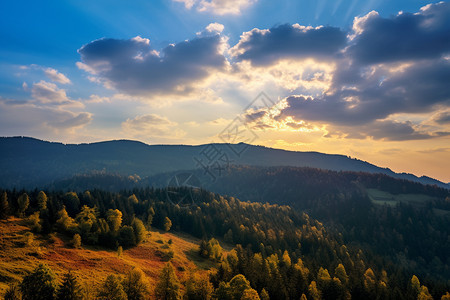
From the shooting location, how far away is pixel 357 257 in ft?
483

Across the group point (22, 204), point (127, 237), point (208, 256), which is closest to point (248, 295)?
point (208, 256)

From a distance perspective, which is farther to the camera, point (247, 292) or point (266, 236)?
point (266, 236)

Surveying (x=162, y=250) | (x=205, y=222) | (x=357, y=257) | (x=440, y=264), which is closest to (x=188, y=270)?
(x=162, y=250)

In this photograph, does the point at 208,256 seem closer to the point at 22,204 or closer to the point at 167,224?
the point at 167,224

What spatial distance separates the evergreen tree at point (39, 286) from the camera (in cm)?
4597

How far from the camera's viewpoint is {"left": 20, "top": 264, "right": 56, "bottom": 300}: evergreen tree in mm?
45969

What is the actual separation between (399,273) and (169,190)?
5729 inches

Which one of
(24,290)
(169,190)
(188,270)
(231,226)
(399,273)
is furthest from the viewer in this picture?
(169,190)

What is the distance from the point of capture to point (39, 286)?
46906 millimetres

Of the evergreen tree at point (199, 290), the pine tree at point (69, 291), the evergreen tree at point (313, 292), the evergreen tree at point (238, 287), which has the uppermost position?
the pine tree at point (69, 291)

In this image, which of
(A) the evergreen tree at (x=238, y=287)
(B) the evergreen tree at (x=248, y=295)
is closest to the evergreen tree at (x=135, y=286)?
(A) the evergreen tree at (x=238, y=287)

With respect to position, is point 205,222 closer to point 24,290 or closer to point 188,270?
point 188,270

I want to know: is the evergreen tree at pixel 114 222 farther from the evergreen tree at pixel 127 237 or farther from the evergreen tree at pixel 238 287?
the evergreen tree at pixel 238 287

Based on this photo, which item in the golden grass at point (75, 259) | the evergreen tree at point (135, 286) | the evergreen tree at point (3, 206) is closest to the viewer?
the evergreen tree at point (135, 286)
